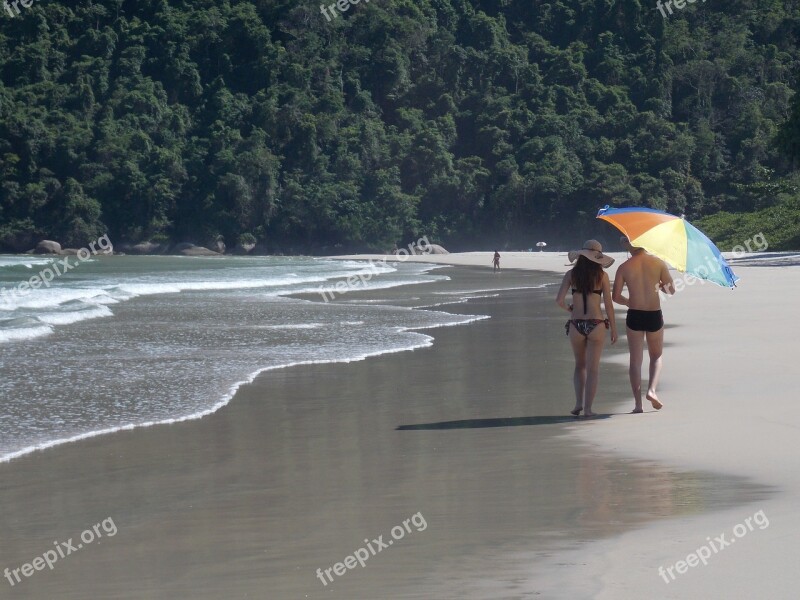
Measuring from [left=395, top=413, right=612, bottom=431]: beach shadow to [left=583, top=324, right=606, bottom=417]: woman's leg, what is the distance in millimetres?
136

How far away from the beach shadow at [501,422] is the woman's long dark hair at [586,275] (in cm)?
100

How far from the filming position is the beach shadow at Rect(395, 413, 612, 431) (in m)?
8.54

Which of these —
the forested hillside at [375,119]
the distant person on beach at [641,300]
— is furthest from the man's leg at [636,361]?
the forested hillside at [375,119]

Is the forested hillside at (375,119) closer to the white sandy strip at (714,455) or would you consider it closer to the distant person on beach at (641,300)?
the white sandy strip at (714,455)

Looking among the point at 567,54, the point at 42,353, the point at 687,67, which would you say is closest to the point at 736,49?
the point at 687,67

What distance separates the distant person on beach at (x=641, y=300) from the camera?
873cm

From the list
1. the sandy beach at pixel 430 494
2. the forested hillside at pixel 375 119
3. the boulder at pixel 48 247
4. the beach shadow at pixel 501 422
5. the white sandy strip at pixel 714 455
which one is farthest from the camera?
the forested hillside at pixel 375 119

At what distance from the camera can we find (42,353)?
560 inches

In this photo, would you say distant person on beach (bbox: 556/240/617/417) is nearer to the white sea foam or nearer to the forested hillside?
the white sea foam

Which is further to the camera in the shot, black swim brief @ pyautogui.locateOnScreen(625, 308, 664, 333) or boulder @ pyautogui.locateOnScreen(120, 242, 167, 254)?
boulder @ pyautogui.locateOnScreen(120, 242, 167, 254)

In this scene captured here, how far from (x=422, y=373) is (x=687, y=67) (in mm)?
91318

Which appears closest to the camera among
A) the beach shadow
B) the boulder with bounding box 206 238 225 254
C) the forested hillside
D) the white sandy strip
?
the white sandy strip

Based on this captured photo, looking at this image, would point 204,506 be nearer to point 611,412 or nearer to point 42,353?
point 611,412

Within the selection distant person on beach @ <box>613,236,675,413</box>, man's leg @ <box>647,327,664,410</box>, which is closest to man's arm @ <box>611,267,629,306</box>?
distant person on beach @ <box>613,236,675,413</box>
